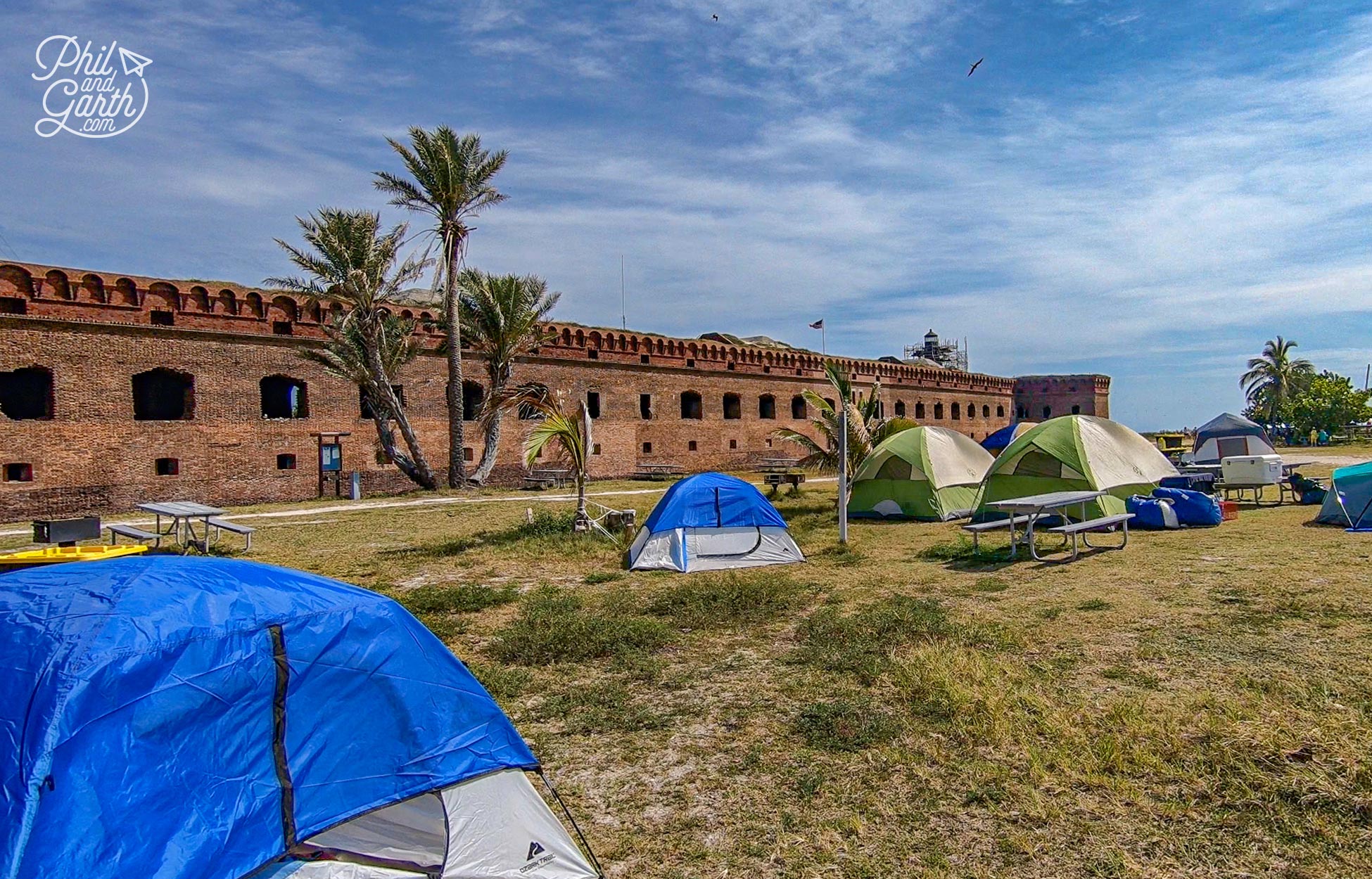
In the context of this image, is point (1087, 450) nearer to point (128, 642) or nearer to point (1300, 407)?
point (128, 642)

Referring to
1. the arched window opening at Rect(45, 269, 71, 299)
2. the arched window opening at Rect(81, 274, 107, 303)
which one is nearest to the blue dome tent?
the arched window opening at Rect(81, 274, 107, 303)

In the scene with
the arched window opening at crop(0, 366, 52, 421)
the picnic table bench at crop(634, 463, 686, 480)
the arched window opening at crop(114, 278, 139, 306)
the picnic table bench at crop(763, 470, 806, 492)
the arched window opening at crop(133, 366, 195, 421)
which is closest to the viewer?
the arched window opening at crop(114, 278, 139, 306)

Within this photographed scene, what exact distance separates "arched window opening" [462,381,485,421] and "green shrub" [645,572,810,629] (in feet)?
60.2

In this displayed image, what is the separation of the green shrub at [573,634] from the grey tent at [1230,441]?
58.5 ft

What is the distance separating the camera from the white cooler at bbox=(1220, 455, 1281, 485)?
1474cm

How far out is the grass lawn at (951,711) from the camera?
3.25 metres

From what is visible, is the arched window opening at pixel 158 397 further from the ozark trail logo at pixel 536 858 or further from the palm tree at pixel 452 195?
the ozark trail logo at pixel 536 858

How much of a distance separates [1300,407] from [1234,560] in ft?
138

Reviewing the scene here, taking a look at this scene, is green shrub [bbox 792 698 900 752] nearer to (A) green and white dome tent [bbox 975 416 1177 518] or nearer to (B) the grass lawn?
(B) the grass lawn

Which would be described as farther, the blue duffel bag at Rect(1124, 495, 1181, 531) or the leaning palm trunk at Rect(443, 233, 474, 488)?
the leaning palm trunk at Rect(443, 233, 474, 488)

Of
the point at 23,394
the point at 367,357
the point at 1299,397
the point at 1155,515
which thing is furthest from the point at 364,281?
the point at 1299,397

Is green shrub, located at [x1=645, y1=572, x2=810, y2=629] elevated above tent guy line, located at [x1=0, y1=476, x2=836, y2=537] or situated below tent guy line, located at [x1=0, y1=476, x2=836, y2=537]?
below

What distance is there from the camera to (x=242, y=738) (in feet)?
9.72

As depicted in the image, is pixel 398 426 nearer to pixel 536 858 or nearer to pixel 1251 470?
pixel 1251 470
